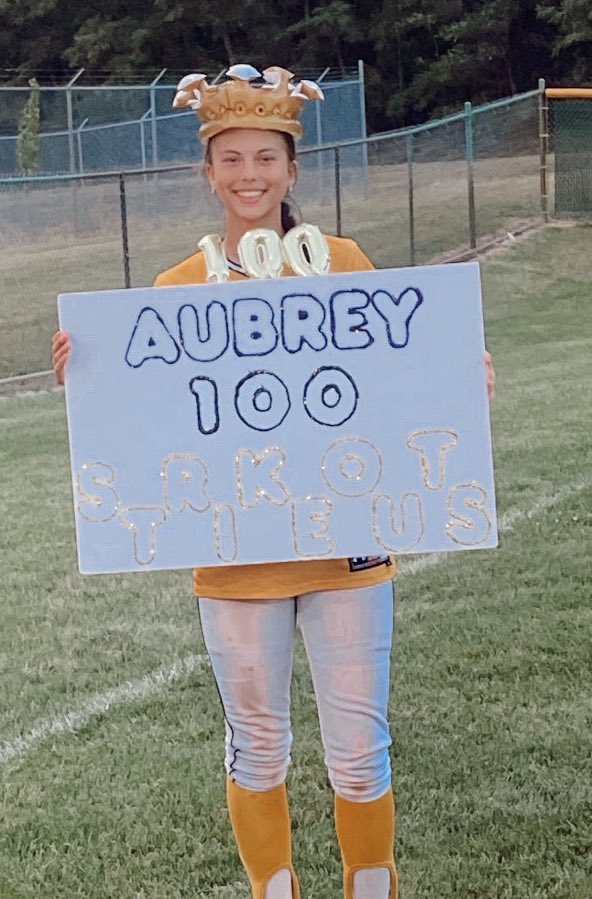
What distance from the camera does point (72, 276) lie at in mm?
16047

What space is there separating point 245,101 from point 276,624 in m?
1.08

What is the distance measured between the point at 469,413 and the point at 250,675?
71 cm

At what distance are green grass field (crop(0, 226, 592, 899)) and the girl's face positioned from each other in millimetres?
1655

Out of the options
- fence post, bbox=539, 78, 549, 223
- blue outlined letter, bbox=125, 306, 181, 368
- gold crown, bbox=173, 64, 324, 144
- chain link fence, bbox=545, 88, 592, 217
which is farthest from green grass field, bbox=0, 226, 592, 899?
chain link fence, bbox=545, 88, 592, 217

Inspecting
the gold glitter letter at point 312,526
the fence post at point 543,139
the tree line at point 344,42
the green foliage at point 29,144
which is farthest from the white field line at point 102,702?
the tree line at point 344,42

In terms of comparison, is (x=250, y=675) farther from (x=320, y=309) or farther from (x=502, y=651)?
(x=502, y=651)

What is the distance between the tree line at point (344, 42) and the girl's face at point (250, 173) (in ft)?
122

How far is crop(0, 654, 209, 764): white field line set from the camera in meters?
3.96

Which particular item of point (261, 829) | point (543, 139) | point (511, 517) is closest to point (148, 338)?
point (261, 829)

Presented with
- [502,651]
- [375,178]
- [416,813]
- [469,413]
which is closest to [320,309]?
[469,413]

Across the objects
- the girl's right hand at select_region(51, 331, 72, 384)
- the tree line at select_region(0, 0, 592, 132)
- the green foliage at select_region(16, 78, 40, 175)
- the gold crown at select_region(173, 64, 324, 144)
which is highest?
the tree line at select_region(0, 0, 592, 132)

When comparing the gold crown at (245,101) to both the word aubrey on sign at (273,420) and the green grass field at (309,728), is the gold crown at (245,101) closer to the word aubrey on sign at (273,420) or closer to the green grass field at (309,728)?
the word aubrey on sign at (273,420)

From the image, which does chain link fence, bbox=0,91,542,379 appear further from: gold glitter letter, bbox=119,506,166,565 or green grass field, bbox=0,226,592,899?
gold glitter letter, bbox=119,506,166,565

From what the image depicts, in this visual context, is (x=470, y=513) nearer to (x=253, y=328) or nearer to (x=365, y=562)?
(x=365, y=562)
